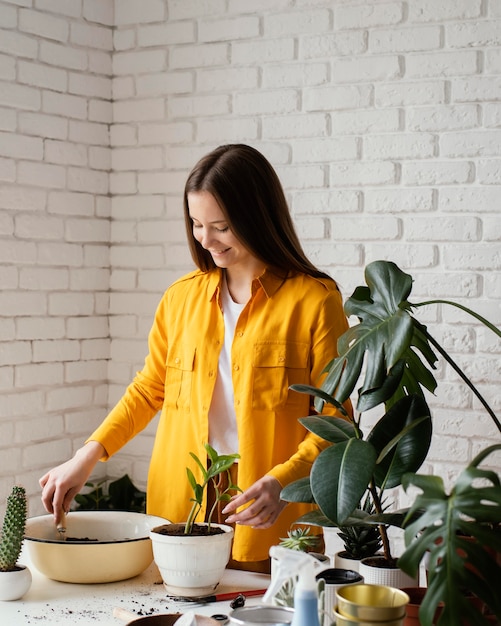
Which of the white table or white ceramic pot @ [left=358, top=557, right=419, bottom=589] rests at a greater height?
white ceramic pot @ [left=358, top=557, right=419, bottom=589]

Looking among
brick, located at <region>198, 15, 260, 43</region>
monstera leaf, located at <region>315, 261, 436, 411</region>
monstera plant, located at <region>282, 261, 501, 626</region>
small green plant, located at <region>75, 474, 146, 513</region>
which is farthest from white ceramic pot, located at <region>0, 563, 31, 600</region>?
brick, located at <region>198, 15, 260, 43</region>

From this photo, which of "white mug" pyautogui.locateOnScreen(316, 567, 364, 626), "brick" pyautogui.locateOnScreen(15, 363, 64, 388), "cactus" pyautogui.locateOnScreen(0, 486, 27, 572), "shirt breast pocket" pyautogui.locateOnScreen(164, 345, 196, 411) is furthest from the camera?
"brick" pyautogui.locateOnScreen(15, 363, 64, 388)

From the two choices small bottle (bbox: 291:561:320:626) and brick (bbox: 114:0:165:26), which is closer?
small bottle (bbox: 291:561:320:626)

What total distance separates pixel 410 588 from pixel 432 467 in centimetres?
151

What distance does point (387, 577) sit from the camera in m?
1.57

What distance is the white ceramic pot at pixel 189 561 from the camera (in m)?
1.75

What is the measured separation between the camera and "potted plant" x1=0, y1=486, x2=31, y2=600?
69.1 inches

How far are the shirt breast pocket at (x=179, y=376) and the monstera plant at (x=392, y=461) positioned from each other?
55cm

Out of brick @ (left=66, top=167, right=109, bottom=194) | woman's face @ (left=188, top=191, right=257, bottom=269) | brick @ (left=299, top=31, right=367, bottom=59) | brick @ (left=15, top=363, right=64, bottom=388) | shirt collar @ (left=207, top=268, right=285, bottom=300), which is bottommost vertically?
brick @ (left=15, top=363, right=64, bottom=388)

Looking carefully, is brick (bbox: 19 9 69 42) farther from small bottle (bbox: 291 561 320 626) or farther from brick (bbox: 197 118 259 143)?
small bottle (bbox: 291 561 320 626)

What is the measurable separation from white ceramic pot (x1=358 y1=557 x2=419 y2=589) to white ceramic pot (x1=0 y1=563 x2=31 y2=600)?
0.64 m

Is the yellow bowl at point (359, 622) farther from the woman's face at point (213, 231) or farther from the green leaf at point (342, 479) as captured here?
the woman's face at point (213, 231)

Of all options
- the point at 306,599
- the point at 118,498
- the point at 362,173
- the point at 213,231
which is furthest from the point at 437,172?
the point at 306,599

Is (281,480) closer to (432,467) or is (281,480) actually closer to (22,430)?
(432,467)
